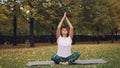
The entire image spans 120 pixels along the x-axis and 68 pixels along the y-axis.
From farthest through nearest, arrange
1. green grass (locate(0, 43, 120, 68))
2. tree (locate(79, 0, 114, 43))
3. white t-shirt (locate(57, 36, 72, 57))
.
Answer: tree (locate(79, 0, 114, 43)) < white t-shirt (locate(57, 36, 72, 57)) < green grass (locate(0, 43, 120, 68))

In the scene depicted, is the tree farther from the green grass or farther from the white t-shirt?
the white t-shirt

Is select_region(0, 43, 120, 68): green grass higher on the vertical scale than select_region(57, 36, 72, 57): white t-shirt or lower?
lower

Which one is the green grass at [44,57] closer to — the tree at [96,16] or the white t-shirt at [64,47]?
the white t-shirt at [64,47]

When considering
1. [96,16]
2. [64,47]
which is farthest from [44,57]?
[96,16]

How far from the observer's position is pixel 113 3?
7512cm

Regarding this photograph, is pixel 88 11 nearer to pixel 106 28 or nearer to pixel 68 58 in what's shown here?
pixel 106 28

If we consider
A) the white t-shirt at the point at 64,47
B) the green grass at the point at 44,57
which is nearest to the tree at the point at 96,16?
the green grass at the point at 44,57

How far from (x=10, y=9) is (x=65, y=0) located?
11722 mm

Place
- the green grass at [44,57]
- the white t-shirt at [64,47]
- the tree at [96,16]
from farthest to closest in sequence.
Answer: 1. the tree at [96,16]
2. the white t-shirt at [64,47]
3. the green grass at [44,57]

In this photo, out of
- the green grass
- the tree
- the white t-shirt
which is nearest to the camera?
the green grass

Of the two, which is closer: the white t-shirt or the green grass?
the green grass

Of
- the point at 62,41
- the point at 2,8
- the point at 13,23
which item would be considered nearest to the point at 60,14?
the point at 13,23

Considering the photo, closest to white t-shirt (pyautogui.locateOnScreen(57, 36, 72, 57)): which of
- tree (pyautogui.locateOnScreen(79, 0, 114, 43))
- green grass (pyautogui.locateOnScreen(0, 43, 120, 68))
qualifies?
green grass (pyautogui.locateOnScreen(0, 43, 120, 68))

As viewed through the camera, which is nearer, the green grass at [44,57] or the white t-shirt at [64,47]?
the green grass at [44,57]
